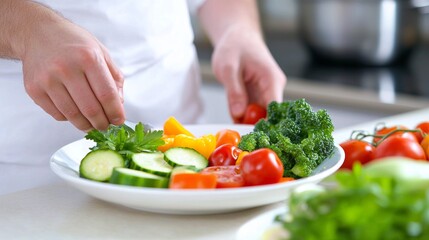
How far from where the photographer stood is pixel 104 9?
4.80 feet

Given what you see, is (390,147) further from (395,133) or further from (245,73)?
(245,73)

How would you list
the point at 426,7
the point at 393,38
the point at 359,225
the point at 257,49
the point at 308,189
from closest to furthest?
1. the point at 359,225
2. the point at 308,189
3. the point at 257,49
4. the point at 393,38
5. the point at 426,7

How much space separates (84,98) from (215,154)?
0.21 m

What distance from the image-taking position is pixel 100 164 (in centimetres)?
104

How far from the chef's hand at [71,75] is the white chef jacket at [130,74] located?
11.6 inches

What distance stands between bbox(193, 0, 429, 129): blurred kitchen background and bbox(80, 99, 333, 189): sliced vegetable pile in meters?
0.93

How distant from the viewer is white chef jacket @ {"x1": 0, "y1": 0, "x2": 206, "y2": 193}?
4.67ft

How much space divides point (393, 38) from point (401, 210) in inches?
73.1

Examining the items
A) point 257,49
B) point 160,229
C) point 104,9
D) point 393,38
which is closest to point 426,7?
point 393,38

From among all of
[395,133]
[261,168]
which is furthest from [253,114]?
[261,168]

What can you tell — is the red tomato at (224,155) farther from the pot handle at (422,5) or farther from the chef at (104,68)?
the pot handle at (422,5)

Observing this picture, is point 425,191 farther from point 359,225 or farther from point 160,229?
point 160,229

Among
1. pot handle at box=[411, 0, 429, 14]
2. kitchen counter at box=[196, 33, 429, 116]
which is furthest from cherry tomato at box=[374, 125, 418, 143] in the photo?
pot handle at box=[411, 0, 429, 14]

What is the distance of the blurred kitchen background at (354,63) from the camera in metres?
2.17
